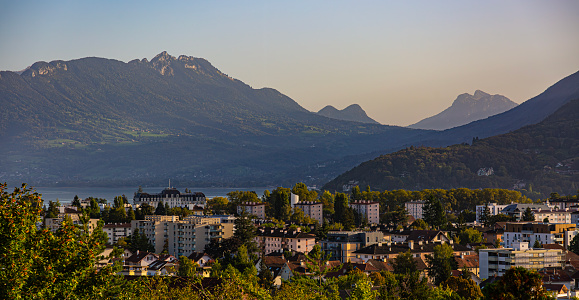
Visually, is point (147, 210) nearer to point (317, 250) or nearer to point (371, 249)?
point (371, 249)

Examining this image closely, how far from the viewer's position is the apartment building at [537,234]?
70.6m

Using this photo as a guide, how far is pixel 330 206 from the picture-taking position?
113 meters

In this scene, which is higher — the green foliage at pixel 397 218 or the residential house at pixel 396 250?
the green foliage at pixel 397 218

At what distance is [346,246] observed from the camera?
68.2 metres

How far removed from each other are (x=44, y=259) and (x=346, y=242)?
53.7 metres

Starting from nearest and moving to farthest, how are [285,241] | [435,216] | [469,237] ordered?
[285,241], [469,237], [435,216]

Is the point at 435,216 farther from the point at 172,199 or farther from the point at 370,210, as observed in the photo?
the point at 172,199

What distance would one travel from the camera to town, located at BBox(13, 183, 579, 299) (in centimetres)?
4349

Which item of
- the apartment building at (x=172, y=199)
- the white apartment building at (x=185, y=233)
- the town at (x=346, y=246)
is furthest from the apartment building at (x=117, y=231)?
the apartment building at (x=172, y=199)

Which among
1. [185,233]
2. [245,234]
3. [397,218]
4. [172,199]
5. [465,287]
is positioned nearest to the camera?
[465,287]

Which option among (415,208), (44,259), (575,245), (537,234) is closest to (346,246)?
(537,234)

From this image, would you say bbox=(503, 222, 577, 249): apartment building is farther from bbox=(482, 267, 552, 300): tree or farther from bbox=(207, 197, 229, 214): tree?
bbox=(482, 267, 552, 300): tree

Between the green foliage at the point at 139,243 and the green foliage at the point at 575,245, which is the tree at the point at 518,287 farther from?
the green foliage at the point at 139,243

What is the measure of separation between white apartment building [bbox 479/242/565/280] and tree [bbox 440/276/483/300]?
497 cm
